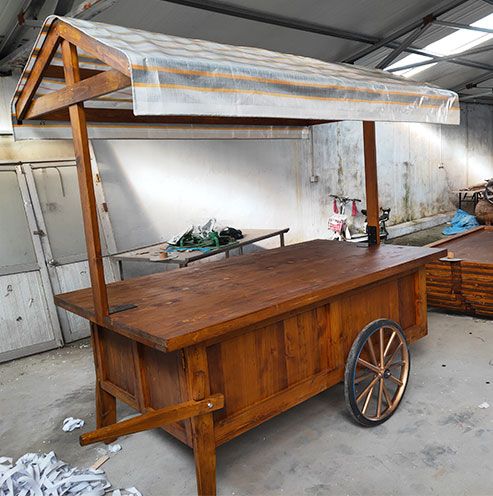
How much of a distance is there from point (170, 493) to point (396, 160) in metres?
8.72

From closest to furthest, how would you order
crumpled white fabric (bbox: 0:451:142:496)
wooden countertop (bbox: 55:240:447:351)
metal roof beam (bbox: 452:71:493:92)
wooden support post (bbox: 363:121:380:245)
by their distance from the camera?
1. wooden countertop (bbox: 55:240:447:351)
2. crumpled white fabric (bbox: 0:451:142:496)
3. wooden support post (bbox: 363:121:380:245)
4. metal roof beam (bbox: 452:71:493:92)

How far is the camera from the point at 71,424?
3088mm

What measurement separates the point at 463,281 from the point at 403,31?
147 inches

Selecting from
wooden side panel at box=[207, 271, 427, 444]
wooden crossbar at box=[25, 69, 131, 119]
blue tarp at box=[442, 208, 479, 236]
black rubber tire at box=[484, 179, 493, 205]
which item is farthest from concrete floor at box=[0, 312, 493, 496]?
blue tarp at box=[442, 208, 479, 236]

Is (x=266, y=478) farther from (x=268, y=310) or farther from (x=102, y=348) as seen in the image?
(x=102, y=348)

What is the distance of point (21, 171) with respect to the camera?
14.8ft

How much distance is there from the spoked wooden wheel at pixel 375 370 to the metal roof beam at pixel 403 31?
15.8ft

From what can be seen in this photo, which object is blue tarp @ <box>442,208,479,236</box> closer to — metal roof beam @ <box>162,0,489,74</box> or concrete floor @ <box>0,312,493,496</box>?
metal roof beam @ <box>162,0,489,74</box>

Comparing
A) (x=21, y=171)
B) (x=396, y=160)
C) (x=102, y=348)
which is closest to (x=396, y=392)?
(x=102, y=348)

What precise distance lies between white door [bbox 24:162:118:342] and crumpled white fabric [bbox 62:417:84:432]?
174 centimetres

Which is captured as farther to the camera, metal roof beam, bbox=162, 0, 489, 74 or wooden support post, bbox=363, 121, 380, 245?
metal roof beam, bbox=162, 0, 489, 74


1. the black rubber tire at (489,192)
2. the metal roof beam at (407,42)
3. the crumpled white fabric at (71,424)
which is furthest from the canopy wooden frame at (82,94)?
the black rubber tire at (489,192)

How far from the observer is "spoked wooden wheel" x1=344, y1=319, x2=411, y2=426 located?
8.81 ft

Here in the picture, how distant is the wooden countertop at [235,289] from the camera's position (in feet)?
6.93
